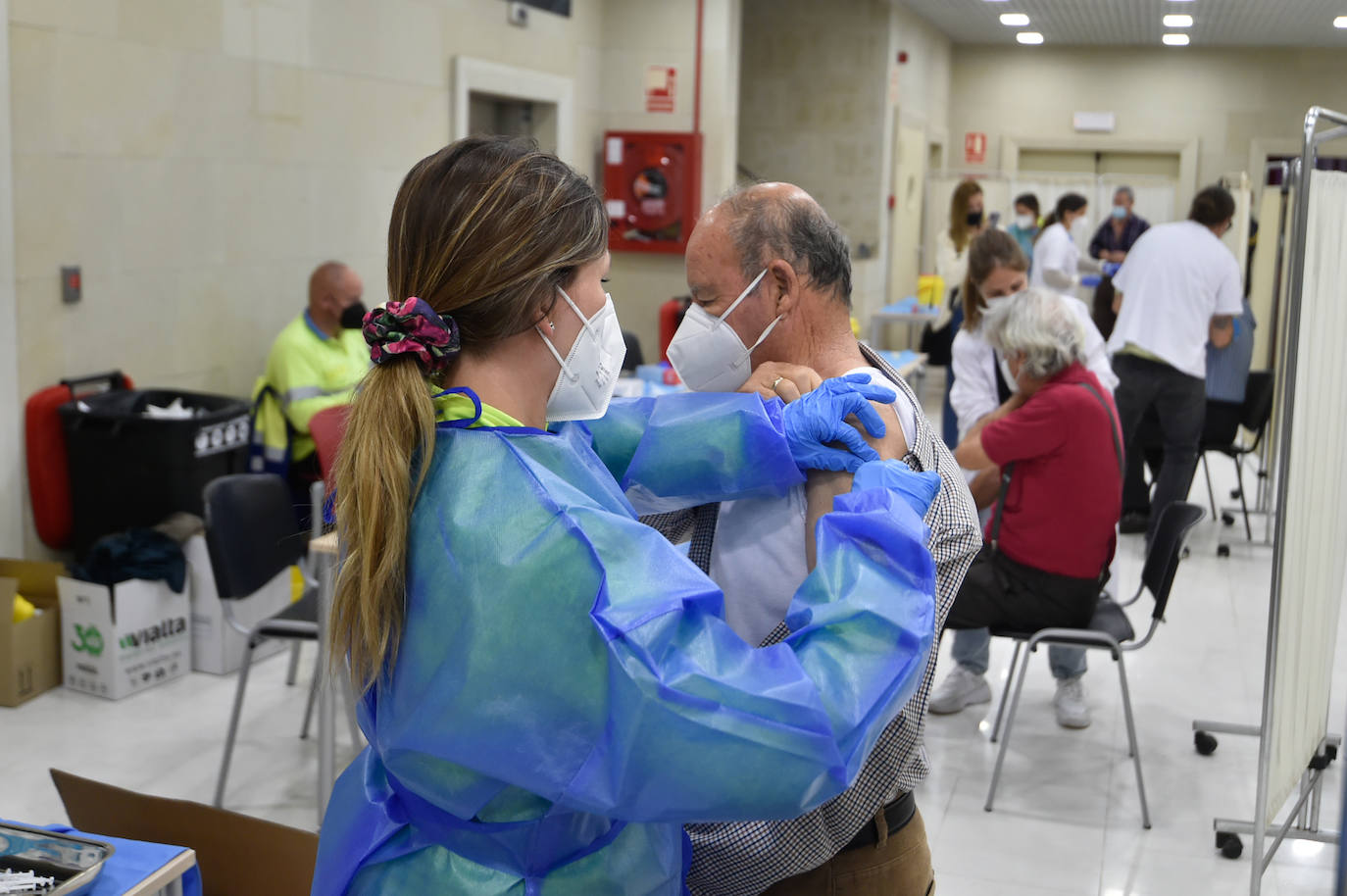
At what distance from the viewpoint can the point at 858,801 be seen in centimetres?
143

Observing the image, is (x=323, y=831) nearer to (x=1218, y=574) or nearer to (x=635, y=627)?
(x=635, y=627)

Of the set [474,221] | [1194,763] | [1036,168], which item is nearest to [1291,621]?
[1194,763]

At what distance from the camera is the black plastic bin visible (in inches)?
160

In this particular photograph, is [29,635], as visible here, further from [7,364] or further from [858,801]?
[858,801]

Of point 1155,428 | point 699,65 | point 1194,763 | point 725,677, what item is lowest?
point 1194,763

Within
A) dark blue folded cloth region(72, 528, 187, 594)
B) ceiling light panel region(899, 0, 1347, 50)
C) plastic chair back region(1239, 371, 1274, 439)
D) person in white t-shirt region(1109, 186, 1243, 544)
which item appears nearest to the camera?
dark blue folded cloth region(72, 528, 187, 594)

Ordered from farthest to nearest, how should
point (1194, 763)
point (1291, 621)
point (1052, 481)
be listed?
point (1194, 763) < point (1052, 481) < point (1291, 621)

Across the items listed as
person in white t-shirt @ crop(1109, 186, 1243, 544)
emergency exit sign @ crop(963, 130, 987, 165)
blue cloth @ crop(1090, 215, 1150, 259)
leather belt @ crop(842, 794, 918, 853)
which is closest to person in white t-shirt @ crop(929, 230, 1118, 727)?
person in white t-shirt @ crop(1109, 186, 1243, 544)

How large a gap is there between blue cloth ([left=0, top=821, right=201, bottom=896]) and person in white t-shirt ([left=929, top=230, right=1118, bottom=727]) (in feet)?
8.20

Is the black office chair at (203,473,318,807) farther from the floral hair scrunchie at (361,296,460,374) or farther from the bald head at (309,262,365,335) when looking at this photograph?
the floral hair scrunchie at (361,296,460,374)

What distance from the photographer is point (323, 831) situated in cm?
129

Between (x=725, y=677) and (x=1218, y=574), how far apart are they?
510 centimetres

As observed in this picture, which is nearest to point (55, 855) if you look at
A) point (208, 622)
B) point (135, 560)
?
point (135, 560)

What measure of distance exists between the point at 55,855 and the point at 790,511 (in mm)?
1083
